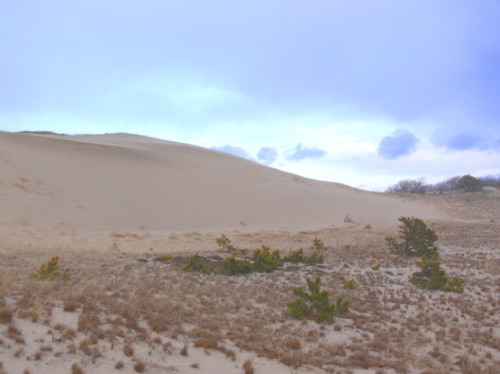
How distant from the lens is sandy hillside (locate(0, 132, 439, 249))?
705 inches

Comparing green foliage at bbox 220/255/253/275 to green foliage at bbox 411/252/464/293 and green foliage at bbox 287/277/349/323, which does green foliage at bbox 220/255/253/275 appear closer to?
green foliage at bbox 287/277/349/323

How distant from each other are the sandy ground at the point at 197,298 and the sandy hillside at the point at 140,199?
132 millimetres

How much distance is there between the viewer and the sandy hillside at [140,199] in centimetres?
1791

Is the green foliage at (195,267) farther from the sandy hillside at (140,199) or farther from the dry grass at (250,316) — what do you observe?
the sandy hillside at (140,199)

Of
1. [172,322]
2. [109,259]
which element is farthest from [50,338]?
[109,259]

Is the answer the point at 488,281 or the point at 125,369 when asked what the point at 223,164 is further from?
the point at 125,369

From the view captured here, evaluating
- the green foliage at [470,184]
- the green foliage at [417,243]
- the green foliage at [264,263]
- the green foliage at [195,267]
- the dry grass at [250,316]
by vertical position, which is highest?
the green foliage at [470,184]

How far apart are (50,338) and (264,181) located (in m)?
29.9

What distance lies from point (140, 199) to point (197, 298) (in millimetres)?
16744

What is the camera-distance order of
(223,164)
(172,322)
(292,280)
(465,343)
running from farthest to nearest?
(223,164), (292,280), (465,343), (172,322)

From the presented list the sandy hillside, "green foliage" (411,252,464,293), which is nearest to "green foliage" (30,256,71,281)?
the sandy hillside

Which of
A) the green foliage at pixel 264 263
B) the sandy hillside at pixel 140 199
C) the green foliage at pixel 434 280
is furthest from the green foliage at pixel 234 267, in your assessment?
the sandy hillside at pixel 140 199

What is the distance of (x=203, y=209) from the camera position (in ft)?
81.3

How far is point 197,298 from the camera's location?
25.3 feet
